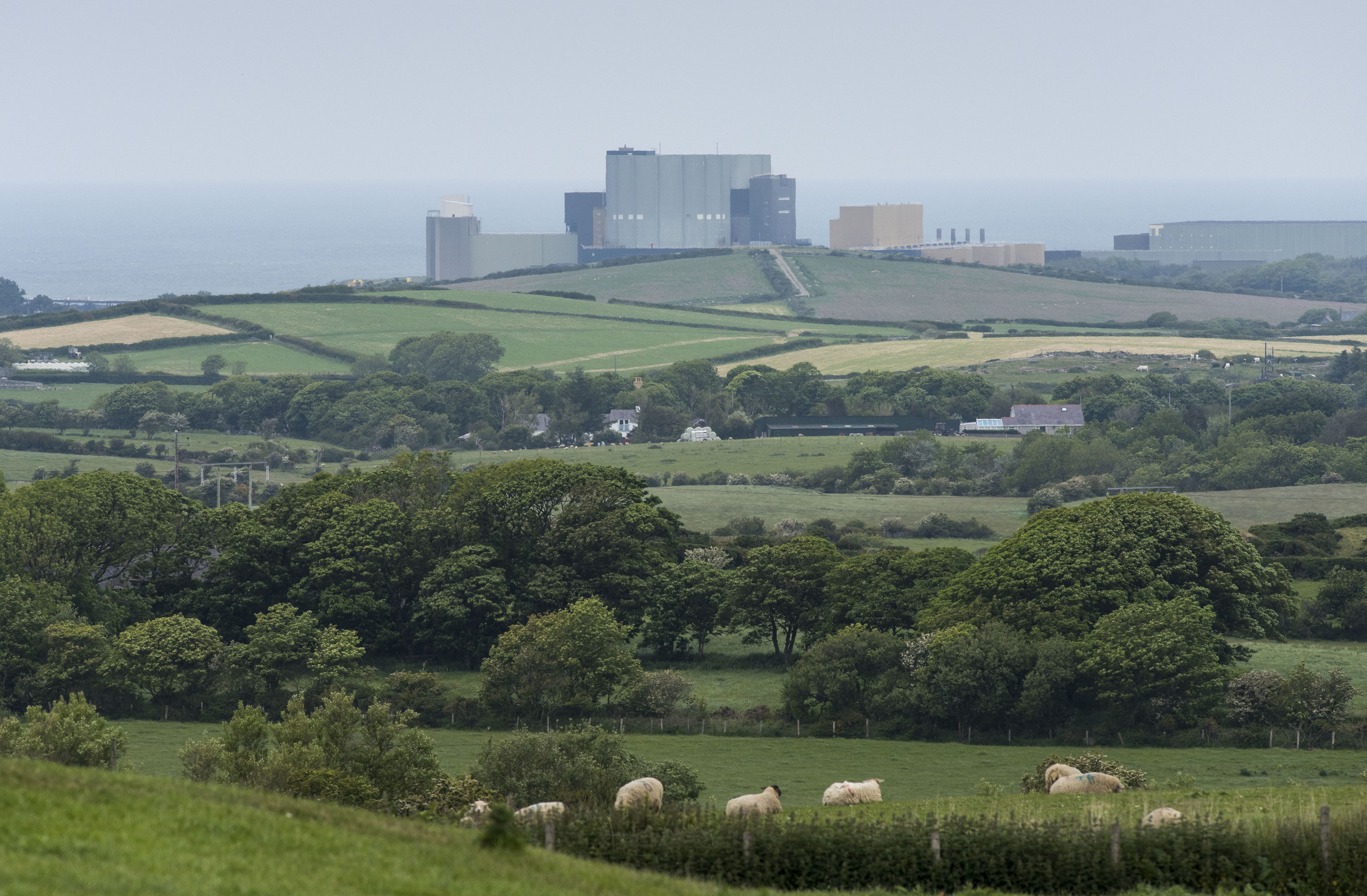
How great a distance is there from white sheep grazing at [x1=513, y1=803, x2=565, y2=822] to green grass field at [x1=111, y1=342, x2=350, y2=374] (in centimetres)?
15883

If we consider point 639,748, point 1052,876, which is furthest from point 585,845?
point 639,748

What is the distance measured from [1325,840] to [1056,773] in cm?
1458

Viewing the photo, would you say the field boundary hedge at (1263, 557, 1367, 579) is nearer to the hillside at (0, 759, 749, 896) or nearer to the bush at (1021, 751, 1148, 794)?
the bush at (1021, 751, 1148, 794)

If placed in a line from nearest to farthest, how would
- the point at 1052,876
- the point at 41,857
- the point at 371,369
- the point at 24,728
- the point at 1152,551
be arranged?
the point at 41,857, the point at 1052,876, the point at 24,728, the point at 1152,551, the point at 371,369

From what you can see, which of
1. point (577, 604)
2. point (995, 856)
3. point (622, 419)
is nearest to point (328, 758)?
point (995, 856)

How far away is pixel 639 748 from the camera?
52594 mm

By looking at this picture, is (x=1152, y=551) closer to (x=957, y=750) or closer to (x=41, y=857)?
(x=957, y=750)

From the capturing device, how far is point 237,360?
190 meters

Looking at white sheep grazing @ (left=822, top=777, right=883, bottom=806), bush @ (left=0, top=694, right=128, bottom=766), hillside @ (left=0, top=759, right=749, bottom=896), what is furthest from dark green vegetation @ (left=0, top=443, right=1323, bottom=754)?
hillside @ (left=0, top=759, right=749, bottom=896)

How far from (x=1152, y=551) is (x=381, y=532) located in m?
A: 34.4

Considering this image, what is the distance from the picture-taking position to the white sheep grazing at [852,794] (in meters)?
36.3

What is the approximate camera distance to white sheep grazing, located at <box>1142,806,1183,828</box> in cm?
2742

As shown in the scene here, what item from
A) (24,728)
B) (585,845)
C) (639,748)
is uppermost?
(585,845)

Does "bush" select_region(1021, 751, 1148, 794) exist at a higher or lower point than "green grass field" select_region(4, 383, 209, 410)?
lower
